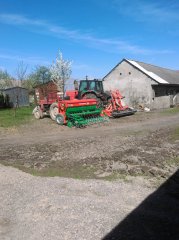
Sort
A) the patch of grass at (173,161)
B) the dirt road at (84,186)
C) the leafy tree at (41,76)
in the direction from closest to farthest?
1. the dirt road at (84,186)
2. the patch of grass at (173,161)
3. the leafy tree at (41,76)

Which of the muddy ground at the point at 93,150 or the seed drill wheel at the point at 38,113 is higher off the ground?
the seed drill wheel at the point at 38,113

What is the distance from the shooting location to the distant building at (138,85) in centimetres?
2562

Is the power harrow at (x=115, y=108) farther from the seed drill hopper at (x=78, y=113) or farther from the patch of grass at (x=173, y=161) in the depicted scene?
the patch of grass at (x=173, y=161)

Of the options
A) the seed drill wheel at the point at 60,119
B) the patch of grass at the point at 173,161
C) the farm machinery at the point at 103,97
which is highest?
the farm machinery at the point at 103,97

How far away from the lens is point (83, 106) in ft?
52.8

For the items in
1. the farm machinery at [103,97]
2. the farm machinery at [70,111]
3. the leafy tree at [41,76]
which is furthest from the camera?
Answer: the leafy tree at [41,76]

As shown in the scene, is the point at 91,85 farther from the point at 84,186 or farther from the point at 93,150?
the point at 84,186

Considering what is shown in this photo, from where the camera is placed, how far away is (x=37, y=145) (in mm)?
10555

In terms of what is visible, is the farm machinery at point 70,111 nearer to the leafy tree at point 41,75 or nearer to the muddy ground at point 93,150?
the muddy ground at point 93,150

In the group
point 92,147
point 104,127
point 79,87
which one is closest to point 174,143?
point 92,147

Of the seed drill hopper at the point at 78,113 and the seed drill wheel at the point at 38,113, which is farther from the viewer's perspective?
the seed drill wheel at the point at 38,113

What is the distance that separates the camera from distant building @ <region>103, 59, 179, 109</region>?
25625 mm

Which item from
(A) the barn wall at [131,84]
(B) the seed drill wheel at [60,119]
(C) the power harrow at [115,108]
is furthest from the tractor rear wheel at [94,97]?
(A) the barn wall at [131,84]

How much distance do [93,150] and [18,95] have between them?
2304 cm
